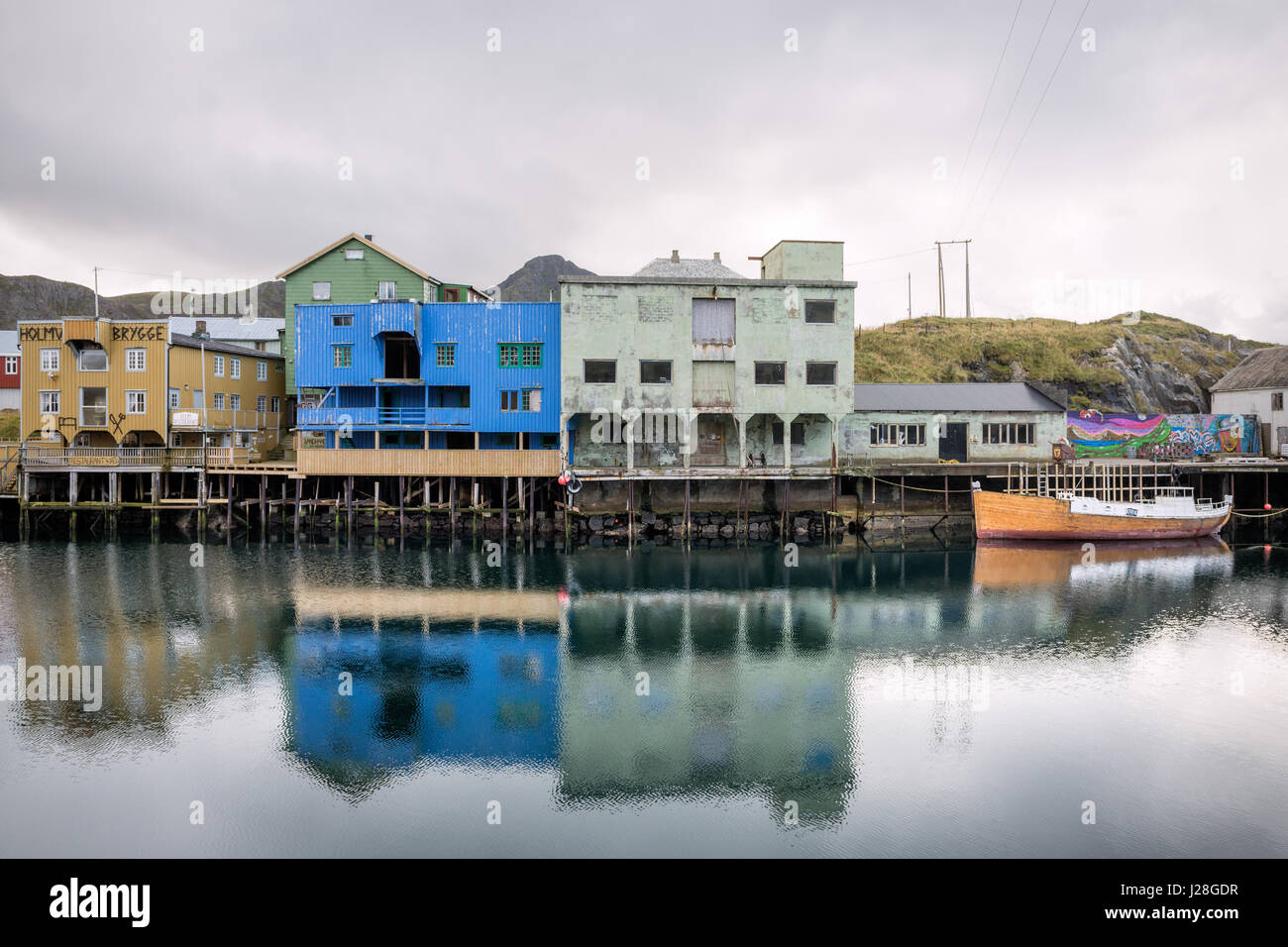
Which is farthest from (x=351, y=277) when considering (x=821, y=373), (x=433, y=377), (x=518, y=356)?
(x=821, y=373)

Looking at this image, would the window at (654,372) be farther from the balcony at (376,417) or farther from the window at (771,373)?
the balcony at (376,417)

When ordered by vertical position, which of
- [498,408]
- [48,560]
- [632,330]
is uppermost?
[632,330]

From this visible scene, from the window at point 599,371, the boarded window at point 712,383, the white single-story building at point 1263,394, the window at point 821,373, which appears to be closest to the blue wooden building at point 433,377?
the window at point 599,371

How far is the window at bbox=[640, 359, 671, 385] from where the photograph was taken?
40406mm

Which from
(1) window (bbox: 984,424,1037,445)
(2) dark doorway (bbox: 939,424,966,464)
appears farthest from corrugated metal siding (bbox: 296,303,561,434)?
(1) window (bbox: 984,424,1037,445)

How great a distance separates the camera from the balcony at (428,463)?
41.3 m

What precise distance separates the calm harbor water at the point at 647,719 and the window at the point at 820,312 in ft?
50.7

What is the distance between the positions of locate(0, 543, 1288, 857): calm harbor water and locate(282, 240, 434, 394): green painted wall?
891 inches

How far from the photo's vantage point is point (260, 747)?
15.3 m

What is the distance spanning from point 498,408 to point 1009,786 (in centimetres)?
3261

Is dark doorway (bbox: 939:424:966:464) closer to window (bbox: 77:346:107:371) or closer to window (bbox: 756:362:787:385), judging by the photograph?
window (bbox: 756:362:787:385)
